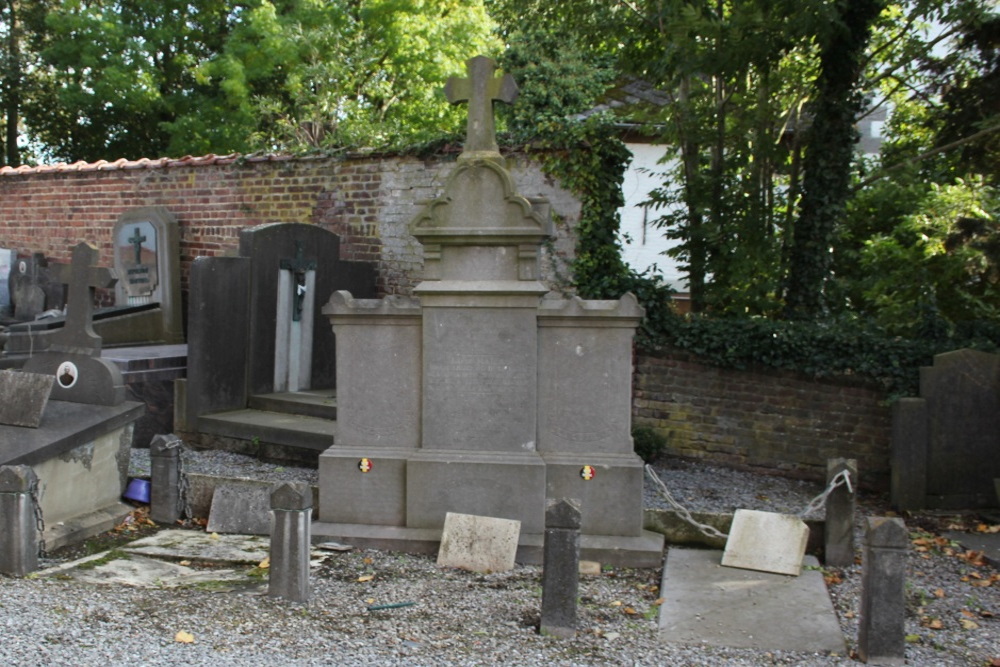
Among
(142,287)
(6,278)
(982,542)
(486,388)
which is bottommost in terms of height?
(982,542)

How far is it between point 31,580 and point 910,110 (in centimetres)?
1190

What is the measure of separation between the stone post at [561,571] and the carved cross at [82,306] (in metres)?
4.06

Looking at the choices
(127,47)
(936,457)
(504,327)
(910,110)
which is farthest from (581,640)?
(127,47)

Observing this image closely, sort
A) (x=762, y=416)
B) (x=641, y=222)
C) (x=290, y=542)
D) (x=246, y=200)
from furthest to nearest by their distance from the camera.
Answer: (x=641, y=222), (x=246, y=200), (x=762, y=416), (x=290, y=542)

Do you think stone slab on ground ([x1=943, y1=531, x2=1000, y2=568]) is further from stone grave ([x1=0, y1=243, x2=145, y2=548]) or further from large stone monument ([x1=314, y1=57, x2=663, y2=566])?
stone grave ([x1=0, y1=243, x2=145, y2=548])

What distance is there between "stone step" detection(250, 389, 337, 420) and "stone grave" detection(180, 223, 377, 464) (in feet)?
0.03

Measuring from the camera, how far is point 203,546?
6.64m

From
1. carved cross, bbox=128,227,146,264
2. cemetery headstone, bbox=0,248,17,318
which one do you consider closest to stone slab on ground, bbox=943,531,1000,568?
carved cross, bbox=128,227,146,264

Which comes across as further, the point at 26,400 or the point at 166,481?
the point at 166,481

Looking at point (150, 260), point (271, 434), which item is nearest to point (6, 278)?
point (150, 260)

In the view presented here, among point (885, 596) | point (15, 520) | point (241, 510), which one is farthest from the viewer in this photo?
point (241, 510)

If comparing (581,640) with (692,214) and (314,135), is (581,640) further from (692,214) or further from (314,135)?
(314,135)

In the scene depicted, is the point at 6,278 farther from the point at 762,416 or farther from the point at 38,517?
the point at 762,416

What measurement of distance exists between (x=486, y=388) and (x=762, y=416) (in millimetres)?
4379
